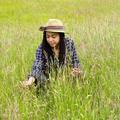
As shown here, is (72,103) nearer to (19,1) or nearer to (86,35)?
(86,35)

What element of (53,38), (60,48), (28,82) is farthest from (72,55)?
(28,82)

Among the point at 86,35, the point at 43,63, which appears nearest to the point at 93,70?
the point at 43,63

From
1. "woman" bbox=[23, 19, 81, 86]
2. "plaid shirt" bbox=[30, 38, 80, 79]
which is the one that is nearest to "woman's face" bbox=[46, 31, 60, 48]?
"woman" bbox=[23, 19, 81, 86]

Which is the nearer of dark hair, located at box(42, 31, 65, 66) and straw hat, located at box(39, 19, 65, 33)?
straw hat, located at box(39, 19, 65, 33)

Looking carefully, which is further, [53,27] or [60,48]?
[60,48]

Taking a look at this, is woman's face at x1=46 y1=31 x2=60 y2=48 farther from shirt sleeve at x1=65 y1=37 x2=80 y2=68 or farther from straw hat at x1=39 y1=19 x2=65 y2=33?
shirt sleeve at x1=65 y1=37 x2=80 y2=68

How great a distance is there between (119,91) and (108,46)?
1.71m

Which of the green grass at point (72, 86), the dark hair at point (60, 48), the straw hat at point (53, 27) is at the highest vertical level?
the straw hat at point (53, 27)

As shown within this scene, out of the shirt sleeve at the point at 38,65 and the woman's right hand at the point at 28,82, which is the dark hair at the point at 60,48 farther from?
the woman's right hand at the point at 28,82

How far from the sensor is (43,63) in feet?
14.2

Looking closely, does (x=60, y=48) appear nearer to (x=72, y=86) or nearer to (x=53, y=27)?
(x=53, y=27)

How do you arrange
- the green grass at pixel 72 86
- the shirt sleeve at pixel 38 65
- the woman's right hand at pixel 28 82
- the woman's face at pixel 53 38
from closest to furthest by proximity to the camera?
the green grass at pixel 72 86, the woman's right hand at pixel 28 82, the shirt sleeve at pixel 38 65, the woman's face at pixel 53 38

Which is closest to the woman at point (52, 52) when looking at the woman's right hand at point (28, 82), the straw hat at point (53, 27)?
the straw hat at point (53, 27)

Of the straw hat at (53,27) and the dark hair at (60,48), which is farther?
the dark hair at (60,48)
